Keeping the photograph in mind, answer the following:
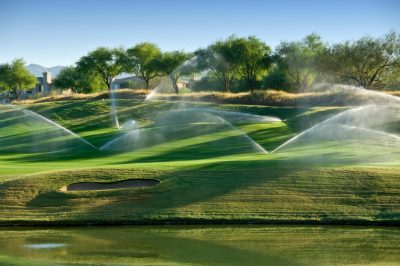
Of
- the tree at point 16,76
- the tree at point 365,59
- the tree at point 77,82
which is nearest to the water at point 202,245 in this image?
the tree at point 365,59

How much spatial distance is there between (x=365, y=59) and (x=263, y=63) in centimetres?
1582

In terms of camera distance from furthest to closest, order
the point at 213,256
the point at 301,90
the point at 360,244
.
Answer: the point at 301,90, the point at 360,244, the point at 213,256

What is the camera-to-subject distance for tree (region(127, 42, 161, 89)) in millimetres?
99125

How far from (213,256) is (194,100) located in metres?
53.4

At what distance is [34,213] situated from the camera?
25.9 m

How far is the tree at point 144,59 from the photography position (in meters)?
99.1

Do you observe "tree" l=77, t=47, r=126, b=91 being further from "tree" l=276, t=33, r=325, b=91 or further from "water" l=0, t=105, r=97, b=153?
"water" l=0, t=105, r=97, b=153

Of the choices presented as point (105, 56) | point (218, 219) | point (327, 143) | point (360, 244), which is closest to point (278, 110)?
point (327, 143)

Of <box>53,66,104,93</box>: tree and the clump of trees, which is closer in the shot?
the clump of trees

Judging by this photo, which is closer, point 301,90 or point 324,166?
point 324,166

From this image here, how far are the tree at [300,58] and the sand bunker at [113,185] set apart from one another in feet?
197

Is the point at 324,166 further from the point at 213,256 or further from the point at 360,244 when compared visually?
the point at 213,256

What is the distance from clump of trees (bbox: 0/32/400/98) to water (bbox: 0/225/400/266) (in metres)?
49.8

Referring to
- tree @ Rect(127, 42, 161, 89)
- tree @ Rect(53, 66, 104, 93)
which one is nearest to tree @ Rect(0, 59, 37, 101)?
tree @ Rect(53, 66, 104, 93)
